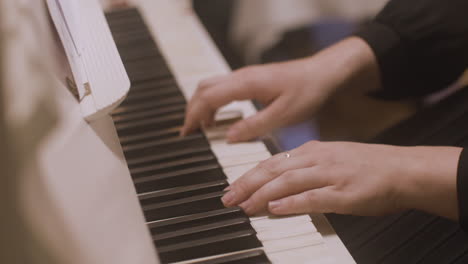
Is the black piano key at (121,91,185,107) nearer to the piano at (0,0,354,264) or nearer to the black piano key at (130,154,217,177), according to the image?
the piano at (0,0,354,264)

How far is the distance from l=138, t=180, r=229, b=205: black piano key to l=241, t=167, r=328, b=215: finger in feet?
0.24

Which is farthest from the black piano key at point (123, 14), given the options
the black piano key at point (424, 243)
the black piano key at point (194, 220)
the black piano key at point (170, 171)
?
the black piano key at point (424, 243)

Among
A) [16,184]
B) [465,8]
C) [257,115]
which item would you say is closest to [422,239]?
[257,115]

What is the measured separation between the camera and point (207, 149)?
0.88 metres

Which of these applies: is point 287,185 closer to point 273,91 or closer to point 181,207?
point 181,207

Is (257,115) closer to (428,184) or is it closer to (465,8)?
(428,184)

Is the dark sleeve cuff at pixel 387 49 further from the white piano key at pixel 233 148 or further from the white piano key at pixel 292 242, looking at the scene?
the white piano key at pixel 292 242

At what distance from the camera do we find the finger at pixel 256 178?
727mm

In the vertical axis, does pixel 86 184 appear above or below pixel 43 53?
below

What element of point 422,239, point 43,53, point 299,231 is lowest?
point 422,239

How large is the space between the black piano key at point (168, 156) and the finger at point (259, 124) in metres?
0.05

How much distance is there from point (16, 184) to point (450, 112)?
0.75 metres

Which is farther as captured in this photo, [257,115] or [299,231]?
[257,115]

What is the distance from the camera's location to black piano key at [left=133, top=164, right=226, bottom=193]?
781mm
